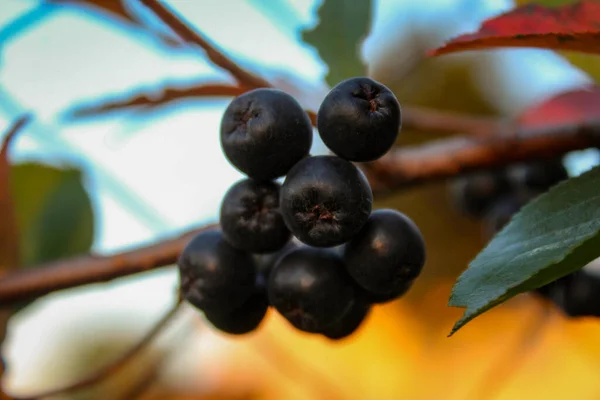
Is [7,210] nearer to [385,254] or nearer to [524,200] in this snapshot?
[385,254]

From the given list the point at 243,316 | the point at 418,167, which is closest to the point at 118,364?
the point at 243,316

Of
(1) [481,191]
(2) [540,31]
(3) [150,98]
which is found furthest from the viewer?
(1) [481,191]

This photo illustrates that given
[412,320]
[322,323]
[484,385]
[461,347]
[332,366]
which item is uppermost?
[322,323]

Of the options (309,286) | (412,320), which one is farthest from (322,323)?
(412,320)

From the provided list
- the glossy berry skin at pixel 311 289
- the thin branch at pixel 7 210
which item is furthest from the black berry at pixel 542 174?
the thin branch at pixel 7 210

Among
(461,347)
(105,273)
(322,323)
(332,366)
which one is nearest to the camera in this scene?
(322,323)

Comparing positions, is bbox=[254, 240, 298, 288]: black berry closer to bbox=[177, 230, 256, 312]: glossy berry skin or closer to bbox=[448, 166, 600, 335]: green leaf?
bbox=[177, 230, 256, 312]: glossy berry skin

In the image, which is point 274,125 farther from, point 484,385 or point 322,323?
point 484,385
